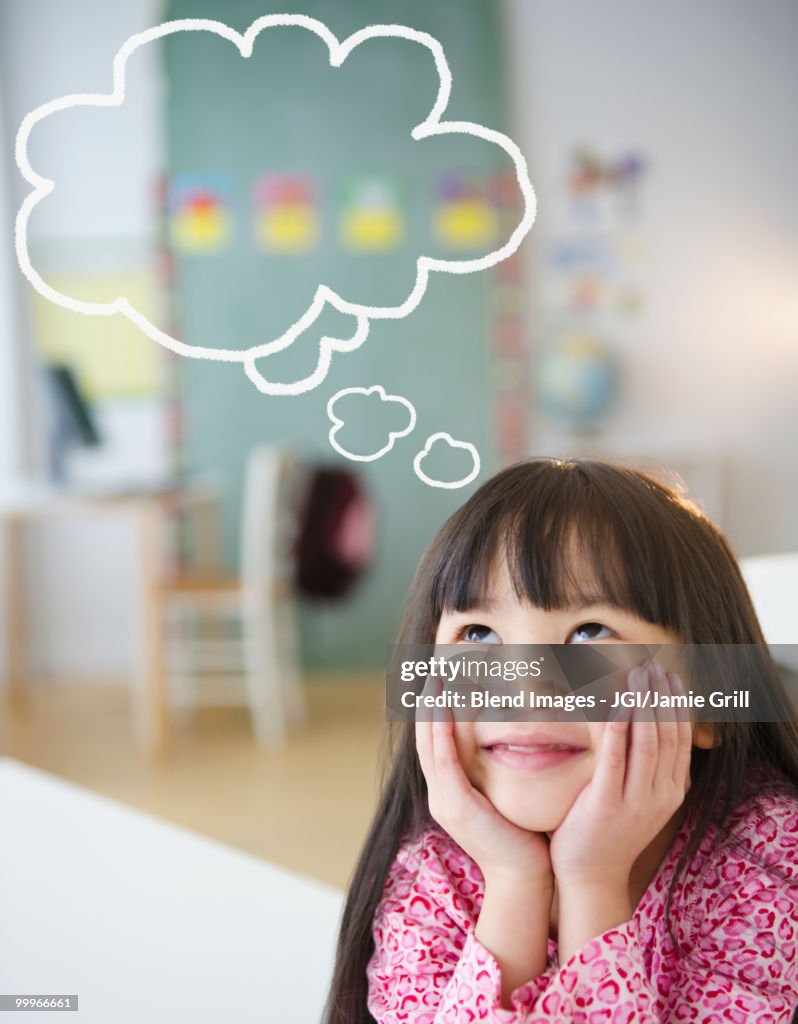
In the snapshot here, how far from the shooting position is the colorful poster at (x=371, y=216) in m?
3.03

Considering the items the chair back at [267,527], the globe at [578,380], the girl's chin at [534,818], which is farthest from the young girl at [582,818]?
the globe at [578,380]

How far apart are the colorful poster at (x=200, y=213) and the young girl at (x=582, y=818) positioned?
264 cm

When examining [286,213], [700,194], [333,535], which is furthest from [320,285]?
[700,194]

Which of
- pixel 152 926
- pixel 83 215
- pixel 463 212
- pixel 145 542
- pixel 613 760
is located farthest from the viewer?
pixel 83 215

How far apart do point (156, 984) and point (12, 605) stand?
265cm

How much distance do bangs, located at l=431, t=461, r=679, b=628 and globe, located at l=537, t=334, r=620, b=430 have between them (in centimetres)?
253

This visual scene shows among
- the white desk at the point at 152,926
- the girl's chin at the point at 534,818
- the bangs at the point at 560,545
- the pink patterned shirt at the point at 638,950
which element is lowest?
the white desk at the point at 152,926

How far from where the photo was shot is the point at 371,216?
9.95 feet

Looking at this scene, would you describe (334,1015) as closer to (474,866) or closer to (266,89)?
(474,866)

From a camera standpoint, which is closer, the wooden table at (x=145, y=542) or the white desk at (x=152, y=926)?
the white desk at (x=152, y=926)

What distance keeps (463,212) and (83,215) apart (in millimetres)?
1029

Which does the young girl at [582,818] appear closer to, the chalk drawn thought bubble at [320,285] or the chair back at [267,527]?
the chalk drawn thought bubble at [320,285]

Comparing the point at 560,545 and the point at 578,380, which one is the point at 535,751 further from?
the point at 578,380

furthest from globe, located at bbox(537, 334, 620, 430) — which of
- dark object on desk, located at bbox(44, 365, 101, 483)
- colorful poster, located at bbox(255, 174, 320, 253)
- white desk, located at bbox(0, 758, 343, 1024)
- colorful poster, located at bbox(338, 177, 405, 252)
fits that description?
white desk, located at bbox(0, 758, 343, 1024)
